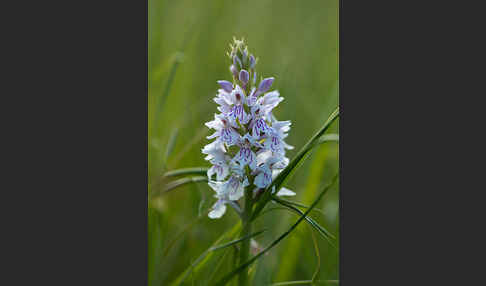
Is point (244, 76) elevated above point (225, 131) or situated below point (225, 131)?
above

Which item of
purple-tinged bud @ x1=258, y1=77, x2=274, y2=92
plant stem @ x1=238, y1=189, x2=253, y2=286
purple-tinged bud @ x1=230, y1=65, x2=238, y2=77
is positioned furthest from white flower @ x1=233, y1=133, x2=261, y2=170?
purple-tinged bud @ x1=230, y1=65, x2=238, y2=77

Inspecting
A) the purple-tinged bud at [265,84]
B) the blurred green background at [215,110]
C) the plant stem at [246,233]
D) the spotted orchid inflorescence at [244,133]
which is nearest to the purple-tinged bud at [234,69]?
the spotted orchid inflorescence at [244,133]

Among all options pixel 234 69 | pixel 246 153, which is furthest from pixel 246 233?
pixel 234 69

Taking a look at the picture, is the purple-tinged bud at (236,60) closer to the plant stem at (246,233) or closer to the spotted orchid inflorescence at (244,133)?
the spotted orchid inflorescence at (244,133)

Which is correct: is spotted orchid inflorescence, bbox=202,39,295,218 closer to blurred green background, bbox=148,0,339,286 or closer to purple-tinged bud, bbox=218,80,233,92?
purple-tinged bud, bbox=218,80,233,92

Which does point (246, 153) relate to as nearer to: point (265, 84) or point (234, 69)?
point (265, 84)

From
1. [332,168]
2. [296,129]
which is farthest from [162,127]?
[332,168]
